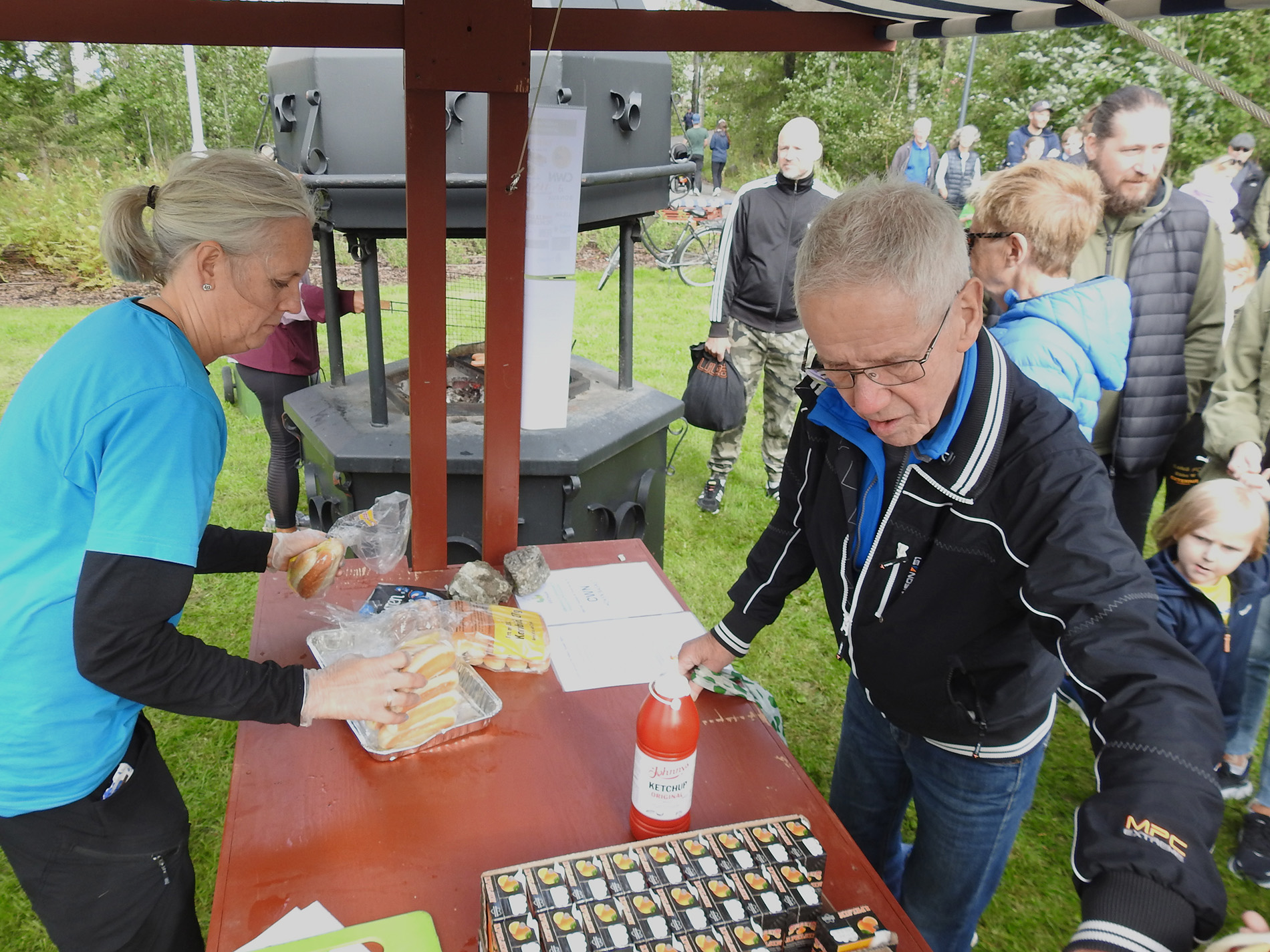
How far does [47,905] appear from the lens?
1544mm

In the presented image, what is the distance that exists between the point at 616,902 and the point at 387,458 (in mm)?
2535

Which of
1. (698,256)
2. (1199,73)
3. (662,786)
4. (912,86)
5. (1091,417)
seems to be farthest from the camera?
(912,86)

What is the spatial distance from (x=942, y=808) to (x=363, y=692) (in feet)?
3.85

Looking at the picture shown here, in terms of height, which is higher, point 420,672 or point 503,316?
point 503,316

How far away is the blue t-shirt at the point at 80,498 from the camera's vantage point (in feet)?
4.25

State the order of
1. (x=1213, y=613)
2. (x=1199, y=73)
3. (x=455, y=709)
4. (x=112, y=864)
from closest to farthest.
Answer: (x=1199, y=73) → (x=112, y=864) → (x=455, y=709) → (x=1213, y=613)

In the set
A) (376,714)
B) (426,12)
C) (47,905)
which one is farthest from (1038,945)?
(426,12)

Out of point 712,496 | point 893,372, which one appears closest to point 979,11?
point 893,372

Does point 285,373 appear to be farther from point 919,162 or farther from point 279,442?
point 919,162

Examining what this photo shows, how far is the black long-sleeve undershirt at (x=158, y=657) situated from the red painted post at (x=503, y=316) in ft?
2.90

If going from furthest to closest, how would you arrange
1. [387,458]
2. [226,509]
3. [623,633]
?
[226,509] < [387,458] < [623,633]

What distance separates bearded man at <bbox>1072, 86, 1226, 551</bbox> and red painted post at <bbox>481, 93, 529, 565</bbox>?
2.00 m

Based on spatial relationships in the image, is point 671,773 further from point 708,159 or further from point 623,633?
point 708,159

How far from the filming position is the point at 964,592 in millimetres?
1431
